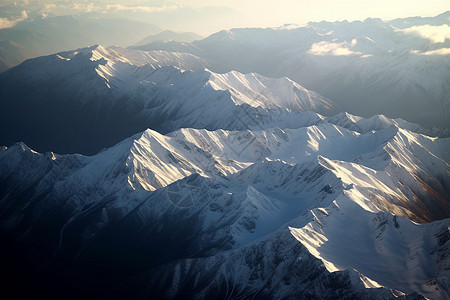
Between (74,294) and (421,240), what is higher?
(421,240)

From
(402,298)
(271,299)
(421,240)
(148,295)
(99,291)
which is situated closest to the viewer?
(402,298)

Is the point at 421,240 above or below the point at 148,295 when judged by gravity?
above

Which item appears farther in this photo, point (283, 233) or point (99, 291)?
point (99, 291)

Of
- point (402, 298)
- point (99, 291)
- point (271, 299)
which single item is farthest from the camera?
point (99, 291)

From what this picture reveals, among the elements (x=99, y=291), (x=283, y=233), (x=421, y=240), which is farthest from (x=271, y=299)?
(x=99, y=291)

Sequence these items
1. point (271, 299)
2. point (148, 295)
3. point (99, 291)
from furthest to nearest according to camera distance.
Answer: point (99, 291)
point (148, 295)
point (271, 299)

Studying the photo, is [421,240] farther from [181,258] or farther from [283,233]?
[181,258]

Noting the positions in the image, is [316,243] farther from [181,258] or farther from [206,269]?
[181,258]

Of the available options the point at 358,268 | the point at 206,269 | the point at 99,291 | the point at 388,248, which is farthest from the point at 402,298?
the point at 99,291

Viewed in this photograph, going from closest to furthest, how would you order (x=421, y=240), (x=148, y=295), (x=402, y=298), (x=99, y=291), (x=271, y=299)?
(x=402, y=298) → (x=271, y=299) → (x=421, y=240) → (x=148, y=295) → (x=99, y=291)

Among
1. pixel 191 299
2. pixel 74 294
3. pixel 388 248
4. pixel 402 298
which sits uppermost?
pixel 402 298
